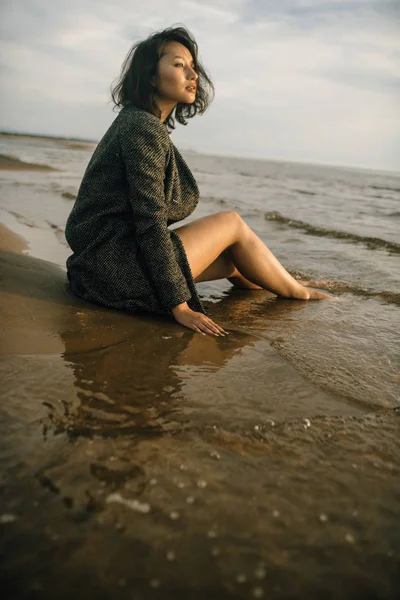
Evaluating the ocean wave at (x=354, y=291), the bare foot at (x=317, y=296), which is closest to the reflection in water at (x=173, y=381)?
the bare foot at (x=317, y=296)

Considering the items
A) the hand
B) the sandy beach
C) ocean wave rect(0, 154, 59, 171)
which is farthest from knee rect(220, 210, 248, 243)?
ocean wave rect(0, 154, 59, 171)

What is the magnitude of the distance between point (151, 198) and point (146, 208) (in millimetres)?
57

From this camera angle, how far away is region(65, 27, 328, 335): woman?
91.1 inches

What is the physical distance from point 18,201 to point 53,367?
598 centimetres

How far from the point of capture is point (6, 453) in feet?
3.91

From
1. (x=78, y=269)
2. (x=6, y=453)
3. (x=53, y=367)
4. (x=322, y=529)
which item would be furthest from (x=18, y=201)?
(x=322, y=529)

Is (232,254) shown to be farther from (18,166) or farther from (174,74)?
(18,166)

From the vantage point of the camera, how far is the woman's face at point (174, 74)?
2.57 m

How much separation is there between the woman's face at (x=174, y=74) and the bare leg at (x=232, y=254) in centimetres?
74

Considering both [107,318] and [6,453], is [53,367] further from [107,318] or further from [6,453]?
[107,318]

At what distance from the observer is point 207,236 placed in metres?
2.72

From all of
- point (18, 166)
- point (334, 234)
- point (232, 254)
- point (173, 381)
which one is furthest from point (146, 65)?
point (18, 166)

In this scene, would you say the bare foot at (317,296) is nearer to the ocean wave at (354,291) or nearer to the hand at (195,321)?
the ocean wave at (354,291)

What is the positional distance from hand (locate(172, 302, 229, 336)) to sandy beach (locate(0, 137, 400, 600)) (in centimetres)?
27
